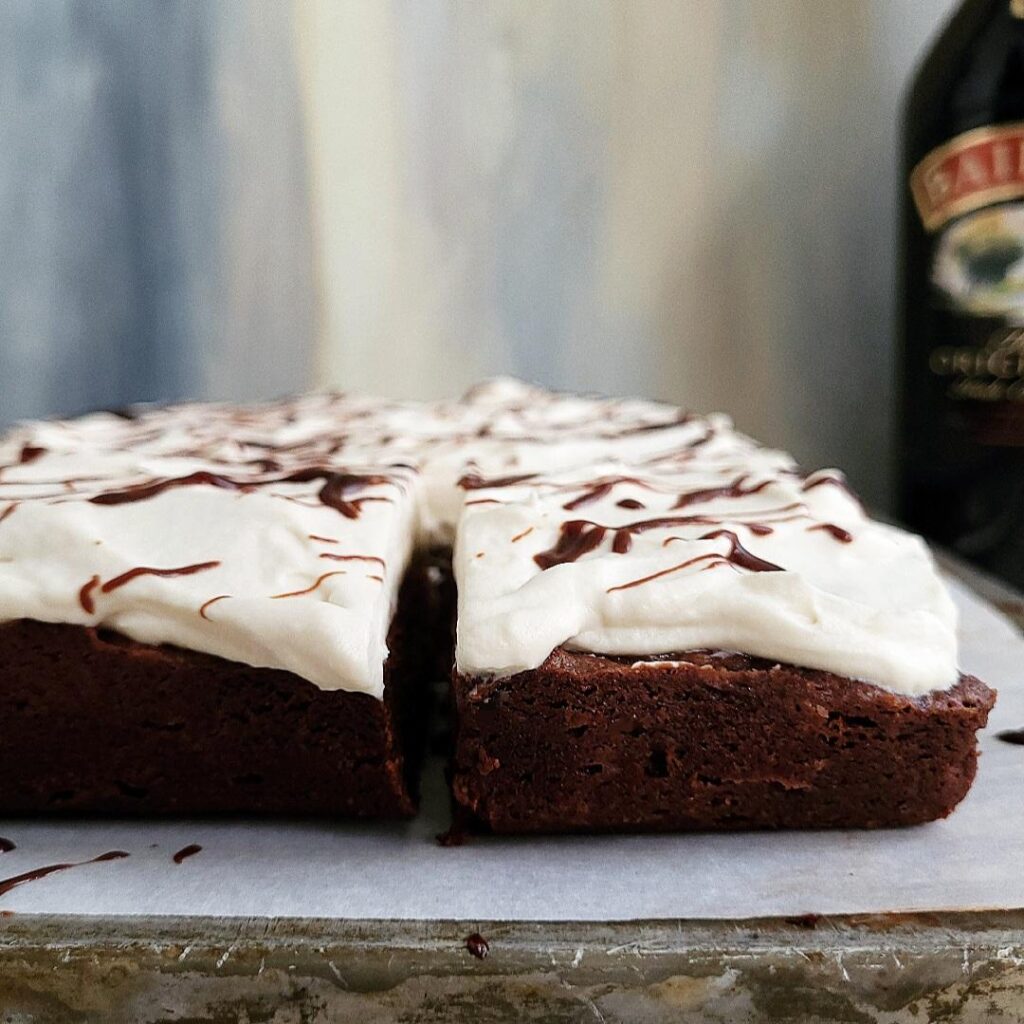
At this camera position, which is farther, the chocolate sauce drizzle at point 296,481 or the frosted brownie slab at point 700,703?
the chocolate sauce drizzle at point 296,481

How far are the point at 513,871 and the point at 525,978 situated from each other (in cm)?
14

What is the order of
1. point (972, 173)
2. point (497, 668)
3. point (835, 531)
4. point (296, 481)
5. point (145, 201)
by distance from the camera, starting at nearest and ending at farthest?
point (497, 668) → point (835, 531) → point (296, 481) → point (972, 173) → point (145, 201)

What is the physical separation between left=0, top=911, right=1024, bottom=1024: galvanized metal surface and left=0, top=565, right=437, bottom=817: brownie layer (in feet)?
0.70

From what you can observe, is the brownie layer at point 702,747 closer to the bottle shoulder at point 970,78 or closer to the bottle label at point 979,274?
the bottle label at point 979,274

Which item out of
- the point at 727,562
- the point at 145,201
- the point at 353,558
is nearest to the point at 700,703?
the point at 727,562

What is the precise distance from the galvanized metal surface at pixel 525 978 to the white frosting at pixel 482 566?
0.24 metres

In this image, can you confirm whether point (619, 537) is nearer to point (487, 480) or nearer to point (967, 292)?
point (487, 480)

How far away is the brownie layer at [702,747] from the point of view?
977mm

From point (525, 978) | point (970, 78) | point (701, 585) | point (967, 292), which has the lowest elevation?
point (525, 978)

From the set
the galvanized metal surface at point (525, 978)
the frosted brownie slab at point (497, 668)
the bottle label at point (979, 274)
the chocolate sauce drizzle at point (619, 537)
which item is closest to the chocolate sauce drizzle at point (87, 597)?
the frosted brownie slab at point (497, 668)

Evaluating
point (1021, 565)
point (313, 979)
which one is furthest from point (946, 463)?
point (313, 979)

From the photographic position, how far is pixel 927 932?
851mm

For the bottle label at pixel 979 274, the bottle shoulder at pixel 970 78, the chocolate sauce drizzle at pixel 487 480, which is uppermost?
the bottle shoulder at pixel 970 78

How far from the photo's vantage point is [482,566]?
3.57 feet
